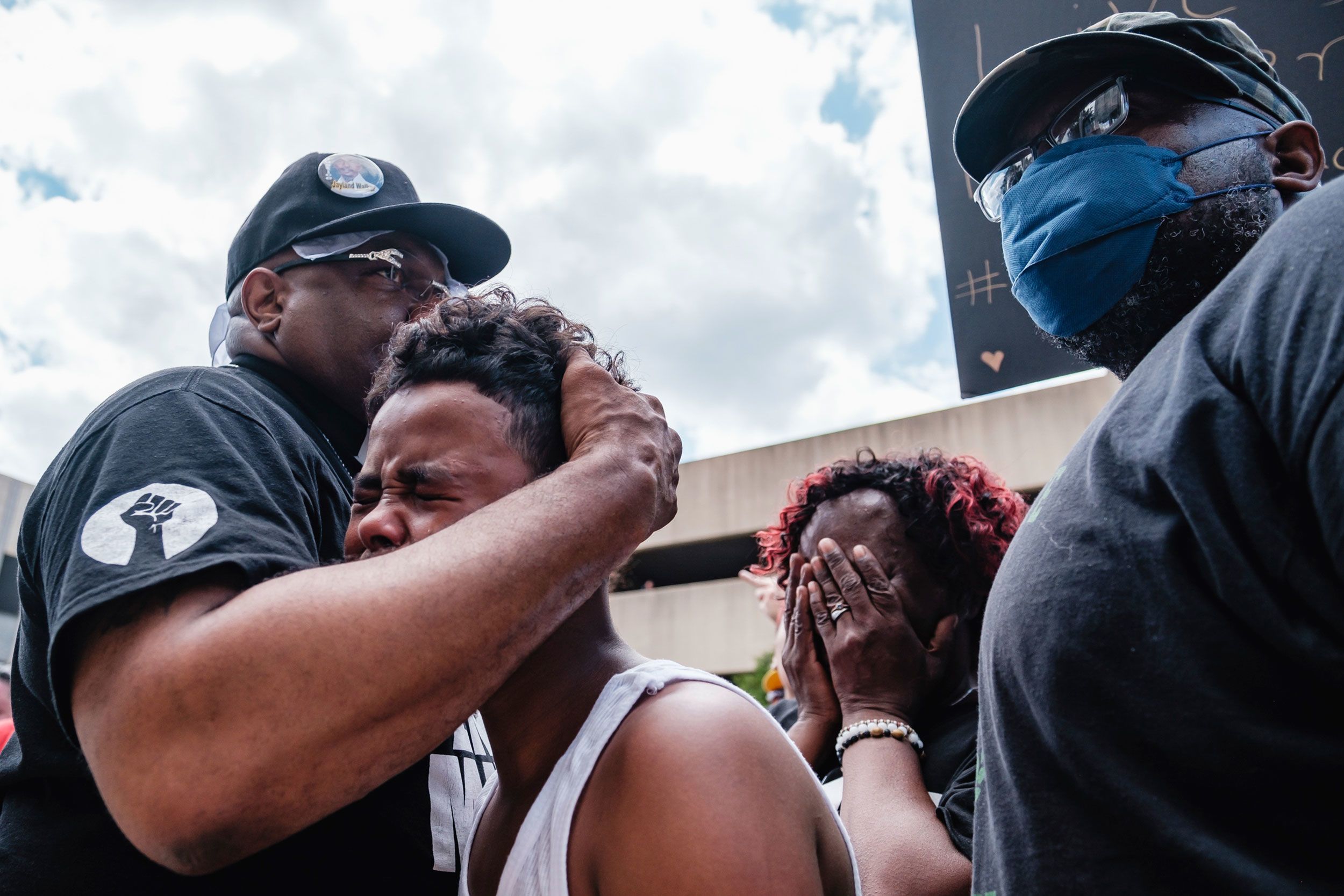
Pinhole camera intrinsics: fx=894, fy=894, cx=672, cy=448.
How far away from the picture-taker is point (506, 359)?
6.24ft

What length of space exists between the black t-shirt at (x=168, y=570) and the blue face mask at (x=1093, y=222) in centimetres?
151

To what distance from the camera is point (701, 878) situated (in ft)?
4.01

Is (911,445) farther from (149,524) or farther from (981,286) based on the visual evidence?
(149,524)

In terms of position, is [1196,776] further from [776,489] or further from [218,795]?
[776,489]

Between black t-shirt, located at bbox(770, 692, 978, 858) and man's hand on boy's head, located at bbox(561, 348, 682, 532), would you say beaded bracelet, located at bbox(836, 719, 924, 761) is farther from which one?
man's hand on boy's head, located at bbox(561, 348, 682, 532)

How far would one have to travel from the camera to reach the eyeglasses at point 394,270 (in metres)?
2.39

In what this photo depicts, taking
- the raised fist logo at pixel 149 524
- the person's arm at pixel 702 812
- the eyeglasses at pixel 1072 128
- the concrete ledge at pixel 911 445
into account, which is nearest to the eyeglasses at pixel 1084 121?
the eyeglasses at pixel 1072 128

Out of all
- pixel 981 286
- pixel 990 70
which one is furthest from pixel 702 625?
pixel 990 70

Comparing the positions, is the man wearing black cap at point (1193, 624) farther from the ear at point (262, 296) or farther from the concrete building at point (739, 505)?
the concrete building at point (739, 505)

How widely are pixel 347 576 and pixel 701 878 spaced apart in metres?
0.63

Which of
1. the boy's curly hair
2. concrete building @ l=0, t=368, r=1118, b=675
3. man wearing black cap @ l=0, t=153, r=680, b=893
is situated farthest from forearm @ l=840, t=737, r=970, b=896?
concrete building @ l=0, t=368, r=1118, b=675

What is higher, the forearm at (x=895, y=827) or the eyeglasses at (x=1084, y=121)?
the eyeglasses at (x=1084, y=121)

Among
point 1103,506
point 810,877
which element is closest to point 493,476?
point 810,877

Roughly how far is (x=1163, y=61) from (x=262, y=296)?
2.20m
